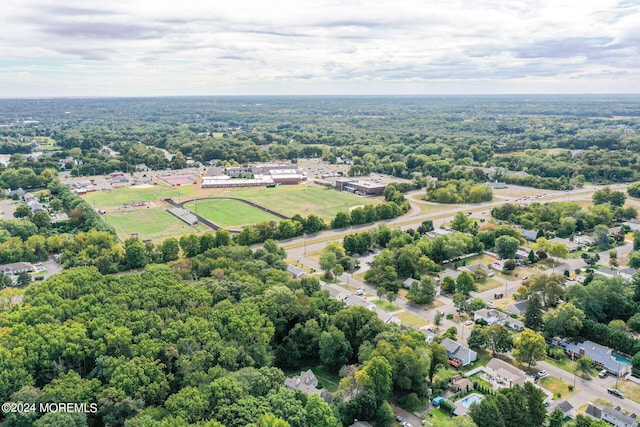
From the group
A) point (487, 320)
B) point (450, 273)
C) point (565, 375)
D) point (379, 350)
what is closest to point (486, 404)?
point (379, 350)

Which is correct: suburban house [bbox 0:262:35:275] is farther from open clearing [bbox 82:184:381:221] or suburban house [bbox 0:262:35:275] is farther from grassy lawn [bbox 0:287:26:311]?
open clearing [bbox 82:184:381:221]

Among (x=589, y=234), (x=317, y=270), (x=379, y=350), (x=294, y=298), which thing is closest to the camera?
(x=379, y=350)

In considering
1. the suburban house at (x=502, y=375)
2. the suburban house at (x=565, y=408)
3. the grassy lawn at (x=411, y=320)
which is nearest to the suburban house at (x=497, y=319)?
the grassy lawn at (x=411, y=320)

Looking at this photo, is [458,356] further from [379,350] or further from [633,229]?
[633,229]

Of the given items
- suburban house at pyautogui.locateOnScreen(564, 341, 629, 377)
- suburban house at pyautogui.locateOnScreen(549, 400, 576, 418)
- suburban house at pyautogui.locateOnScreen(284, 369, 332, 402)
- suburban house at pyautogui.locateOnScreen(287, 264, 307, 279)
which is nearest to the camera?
suburban house at pyautogui.locateOnScreen(549, 400, 576, 418)

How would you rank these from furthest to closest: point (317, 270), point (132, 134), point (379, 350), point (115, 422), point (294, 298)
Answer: point (132, 134)
point (317, 270)
point (294, 298)
point (379, 350)
point (115, 422)

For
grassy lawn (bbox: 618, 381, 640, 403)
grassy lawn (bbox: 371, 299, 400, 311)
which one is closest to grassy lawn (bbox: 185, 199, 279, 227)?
grassy lawn (bbox: 371, 299, 400, 311)

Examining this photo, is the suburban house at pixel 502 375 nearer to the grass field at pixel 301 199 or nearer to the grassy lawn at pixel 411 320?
the grassy lawn at pixel 411 320
